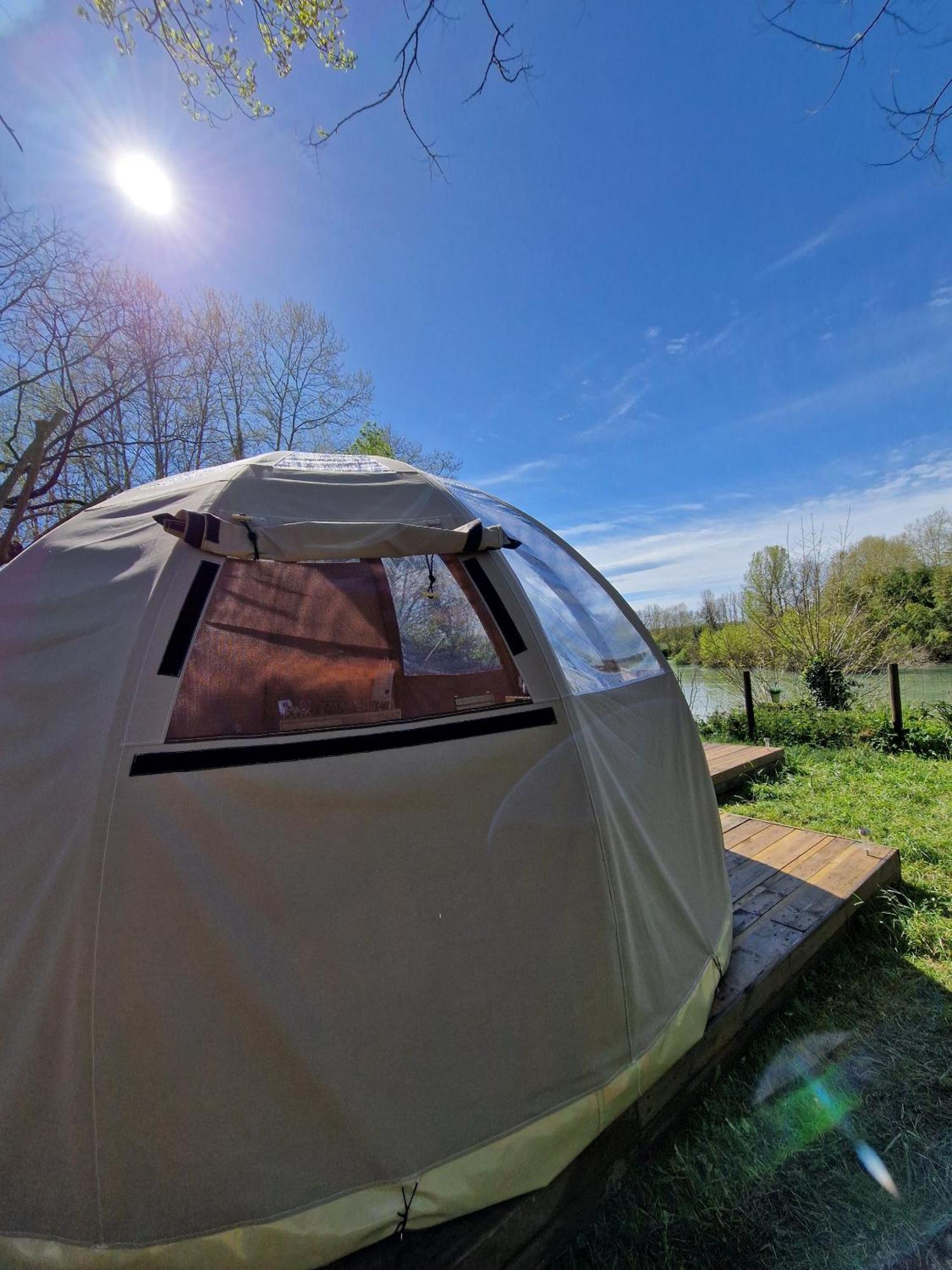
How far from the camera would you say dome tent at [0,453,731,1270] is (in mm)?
898

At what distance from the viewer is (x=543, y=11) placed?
195cm

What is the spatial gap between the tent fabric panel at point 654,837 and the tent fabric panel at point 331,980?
11 centimetres

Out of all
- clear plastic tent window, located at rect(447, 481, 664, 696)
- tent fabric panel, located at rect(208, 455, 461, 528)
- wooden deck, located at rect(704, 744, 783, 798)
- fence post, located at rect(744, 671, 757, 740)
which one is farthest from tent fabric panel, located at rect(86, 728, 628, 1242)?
fence post, located at rect(744, 671, 757, 740)

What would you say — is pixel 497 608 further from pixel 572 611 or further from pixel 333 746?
pixel 333 746

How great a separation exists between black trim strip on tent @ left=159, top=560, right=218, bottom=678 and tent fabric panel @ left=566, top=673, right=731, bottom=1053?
99 centimetres

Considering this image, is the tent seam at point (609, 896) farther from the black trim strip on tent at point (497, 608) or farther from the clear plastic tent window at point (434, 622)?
the clear plastic tent window at point (434, 622)

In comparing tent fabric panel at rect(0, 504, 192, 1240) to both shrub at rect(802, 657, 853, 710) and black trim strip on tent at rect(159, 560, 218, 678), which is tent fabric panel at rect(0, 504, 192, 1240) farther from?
shrub at rect(802, 657, 853, 710)

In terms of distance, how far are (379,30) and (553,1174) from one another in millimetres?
3828

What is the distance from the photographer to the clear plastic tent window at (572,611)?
63.1 inches

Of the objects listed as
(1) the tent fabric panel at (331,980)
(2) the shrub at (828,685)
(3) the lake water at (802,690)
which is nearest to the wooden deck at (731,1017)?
(1) the tent fabric panel at (331,980)

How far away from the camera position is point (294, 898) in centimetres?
102

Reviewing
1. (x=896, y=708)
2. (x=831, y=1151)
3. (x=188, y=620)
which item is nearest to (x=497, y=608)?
(x=188, y=620)

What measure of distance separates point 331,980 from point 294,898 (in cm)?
18

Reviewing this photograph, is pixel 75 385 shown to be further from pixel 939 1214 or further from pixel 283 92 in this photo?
pixel 939 1214
